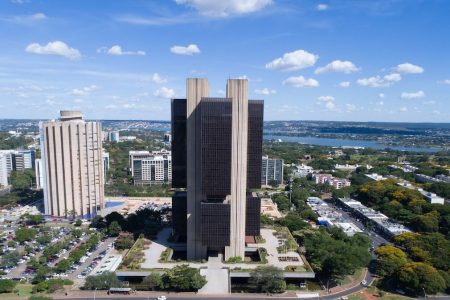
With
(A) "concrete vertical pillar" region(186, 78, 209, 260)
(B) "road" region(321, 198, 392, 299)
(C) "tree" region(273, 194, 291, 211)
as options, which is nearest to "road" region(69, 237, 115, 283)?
(A) "concrete vertical pillar" region(186, 78, 209, 260)

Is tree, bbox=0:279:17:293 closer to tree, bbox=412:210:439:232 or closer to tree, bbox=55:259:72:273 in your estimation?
tree, bbox=55:259:72:273

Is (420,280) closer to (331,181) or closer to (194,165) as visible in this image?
(194,165)

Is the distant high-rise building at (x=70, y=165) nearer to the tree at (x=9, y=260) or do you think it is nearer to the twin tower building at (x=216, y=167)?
the tree at (x=9, y=260)

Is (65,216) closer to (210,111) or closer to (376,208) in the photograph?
(210,111)

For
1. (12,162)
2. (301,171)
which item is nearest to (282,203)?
(301,171)

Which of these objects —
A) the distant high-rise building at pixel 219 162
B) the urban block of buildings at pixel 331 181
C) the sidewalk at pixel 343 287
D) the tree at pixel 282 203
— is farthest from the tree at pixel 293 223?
the urban block of buildings at pixel 331 181

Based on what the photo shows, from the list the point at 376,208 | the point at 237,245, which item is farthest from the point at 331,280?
the point at 376,208
